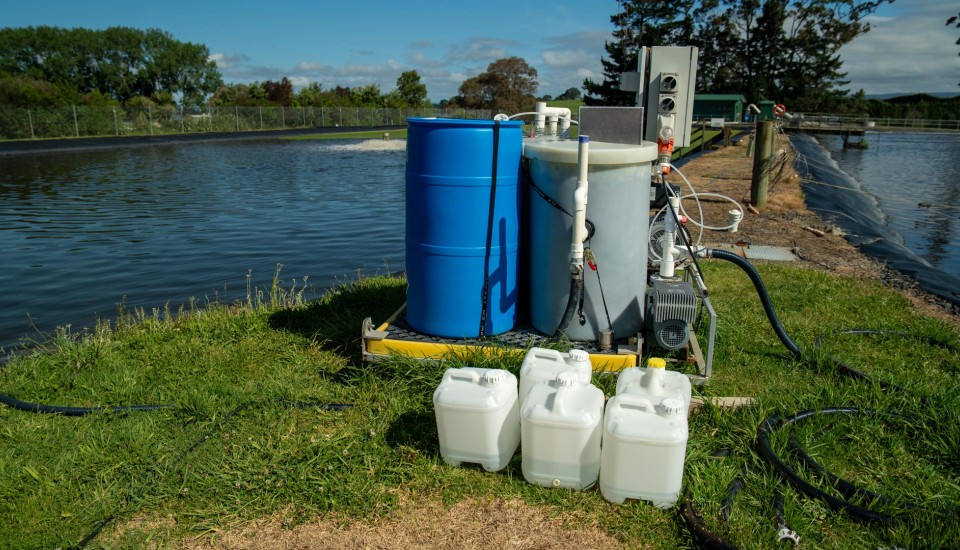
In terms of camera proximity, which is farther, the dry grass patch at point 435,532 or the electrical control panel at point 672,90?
the electrical control panel at point 672,90

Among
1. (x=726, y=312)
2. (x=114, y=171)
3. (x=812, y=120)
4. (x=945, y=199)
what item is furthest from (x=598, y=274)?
(x=812, y=120)

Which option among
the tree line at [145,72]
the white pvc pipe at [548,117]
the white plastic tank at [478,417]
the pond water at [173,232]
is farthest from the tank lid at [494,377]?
the tree line at [145,72]

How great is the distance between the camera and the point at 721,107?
49938 millimetres

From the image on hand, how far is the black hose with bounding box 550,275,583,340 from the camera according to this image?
3.92 m

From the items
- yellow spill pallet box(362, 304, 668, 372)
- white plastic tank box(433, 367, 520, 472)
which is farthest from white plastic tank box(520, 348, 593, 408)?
yellow spill pallet box(362, 304, 668, 372)

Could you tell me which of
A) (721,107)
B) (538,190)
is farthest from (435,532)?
(721,107)

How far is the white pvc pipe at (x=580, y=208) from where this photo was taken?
3.70 metres

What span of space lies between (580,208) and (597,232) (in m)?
0.31

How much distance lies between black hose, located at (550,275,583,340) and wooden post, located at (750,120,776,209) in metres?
7.91

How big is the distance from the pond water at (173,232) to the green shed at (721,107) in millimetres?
33597

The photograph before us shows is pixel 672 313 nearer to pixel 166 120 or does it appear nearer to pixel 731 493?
pixel 731 493

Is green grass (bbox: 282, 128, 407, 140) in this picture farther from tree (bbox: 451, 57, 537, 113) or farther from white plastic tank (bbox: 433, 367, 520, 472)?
white plastic tank (bbox: 433, 367, 520, 472)

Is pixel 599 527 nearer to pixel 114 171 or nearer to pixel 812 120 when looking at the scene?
pixel 114 171

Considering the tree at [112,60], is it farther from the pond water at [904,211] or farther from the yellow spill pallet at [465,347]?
the yellow spill pallet at [465,347]
